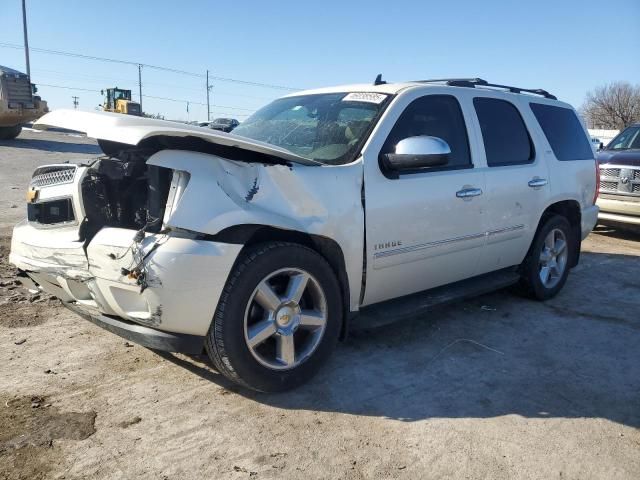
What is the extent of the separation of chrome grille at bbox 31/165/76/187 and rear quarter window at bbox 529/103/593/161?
156 inches

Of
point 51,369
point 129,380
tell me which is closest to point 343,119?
point 129,380

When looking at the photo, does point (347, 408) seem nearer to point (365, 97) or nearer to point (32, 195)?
point (365, 97)

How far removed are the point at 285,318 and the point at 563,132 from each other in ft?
12.2

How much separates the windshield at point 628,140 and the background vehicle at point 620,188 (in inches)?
18.2

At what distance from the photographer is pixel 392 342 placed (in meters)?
3.94

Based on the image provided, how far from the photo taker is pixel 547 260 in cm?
515

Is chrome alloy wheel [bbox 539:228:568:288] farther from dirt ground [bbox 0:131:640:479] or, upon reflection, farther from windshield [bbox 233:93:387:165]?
windshield [bbox 233:93:387:165]

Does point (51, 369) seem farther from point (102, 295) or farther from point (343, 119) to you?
point (343, 119)

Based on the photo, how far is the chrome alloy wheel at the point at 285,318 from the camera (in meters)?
2.95

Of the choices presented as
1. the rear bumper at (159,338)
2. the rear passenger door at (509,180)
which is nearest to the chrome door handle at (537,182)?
the rear passenger door at (509,180)

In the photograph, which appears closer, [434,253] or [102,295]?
[102,295]

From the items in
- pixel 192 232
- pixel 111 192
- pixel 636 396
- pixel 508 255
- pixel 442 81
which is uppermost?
pixel 442 81

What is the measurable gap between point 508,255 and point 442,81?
159cm

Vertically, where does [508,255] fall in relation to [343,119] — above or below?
below
